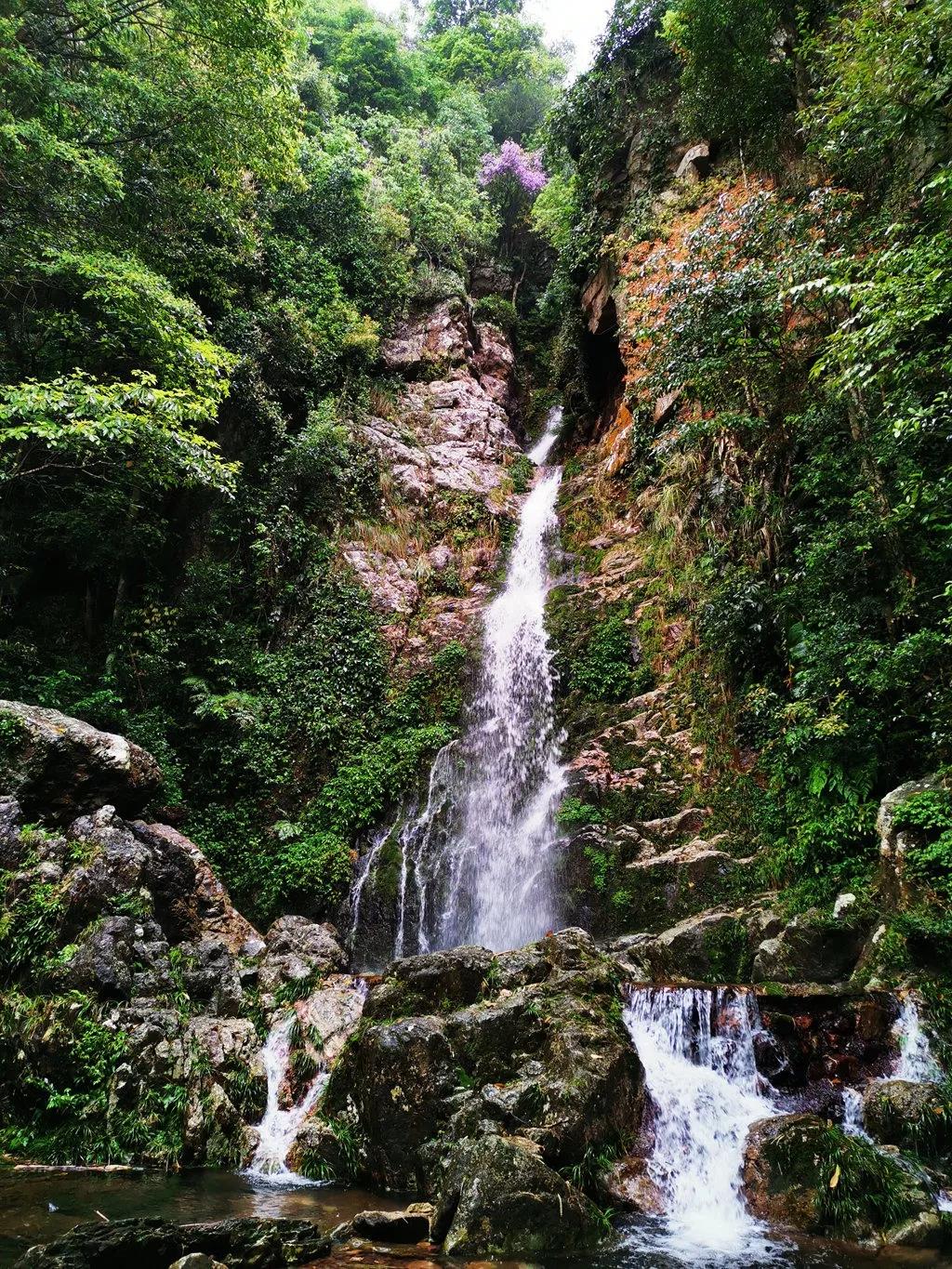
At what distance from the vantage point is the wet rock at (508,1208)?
4.09 meters

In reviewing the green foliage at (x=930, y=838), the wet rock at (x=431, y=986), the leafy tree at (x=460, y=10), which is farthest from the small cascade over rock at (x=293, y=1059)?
the leafy tree at (x=460, y=10)

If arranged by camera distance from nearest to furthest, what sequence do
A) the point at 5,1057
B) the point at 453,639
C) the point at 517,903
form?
the point at 5,1057 < the point at 517,903 < the point at 453,639

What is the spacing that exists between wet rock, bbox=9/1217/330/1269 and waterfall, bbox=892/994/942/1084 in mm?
4733

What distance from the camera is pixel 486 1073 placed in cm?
572

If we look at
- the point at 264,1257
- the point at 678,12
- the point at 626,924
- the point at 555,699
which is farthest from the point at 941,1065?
the point at 678,12

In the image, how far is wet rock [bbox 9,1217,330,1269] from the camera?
10.2ft

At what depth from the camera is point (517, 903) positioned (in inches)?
412

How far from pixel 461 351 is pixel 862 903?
18.5 meters

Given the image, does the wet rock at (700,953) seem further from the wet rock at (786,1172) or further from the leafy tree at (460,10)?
the leafy tree at (460,10)

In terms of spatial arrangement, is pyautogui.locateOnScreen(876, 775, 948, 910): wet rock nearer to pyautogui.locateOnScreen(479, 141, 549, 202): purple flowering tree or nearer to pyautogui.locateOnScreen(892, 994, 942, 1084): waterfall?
pyautogui.locateOnScreen(892, 994, 942, 1084): waterfall

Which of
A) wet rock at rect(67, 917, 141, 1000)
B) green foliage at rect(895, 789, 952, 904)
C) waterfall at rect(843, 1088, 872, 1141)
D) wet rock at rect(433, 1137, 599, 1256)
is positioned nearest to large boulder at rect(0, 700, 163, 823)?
wet rock at rect(67, 917, 141, 1000)

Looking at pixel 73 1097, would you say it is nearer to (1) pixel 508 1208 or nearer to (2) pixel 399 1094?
(2) pixel 399 1094

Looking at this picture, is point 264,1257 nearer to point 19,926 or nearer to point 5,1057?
point 5,1057

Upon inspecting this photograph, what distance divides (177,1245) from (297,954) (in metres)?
5.56
